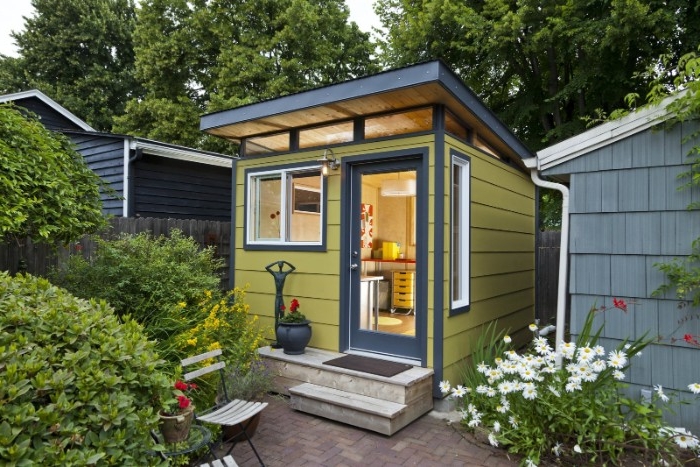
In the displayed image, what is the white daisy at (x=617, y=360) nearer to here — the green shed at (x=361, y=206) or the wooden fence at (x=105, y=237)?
the green shed at (x=361, y=206)

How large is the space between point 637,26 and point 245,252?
7.46 m

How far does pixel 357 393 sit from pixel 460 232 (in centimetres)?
177

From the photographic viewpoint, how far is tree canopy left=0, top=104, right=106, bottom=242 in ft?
11.1

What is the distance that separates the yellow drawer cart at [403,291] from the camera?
654 centimetres

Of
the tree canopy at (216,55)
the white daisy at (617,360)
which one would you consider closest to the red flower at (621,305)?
the white daisy at (617,360)

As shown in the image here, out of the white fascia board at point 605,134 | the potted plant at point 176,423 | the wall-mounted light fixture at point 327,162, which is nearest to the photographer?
the potted plant at point 176,423

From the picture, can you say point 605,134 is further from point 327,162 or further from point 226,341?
point 226,341

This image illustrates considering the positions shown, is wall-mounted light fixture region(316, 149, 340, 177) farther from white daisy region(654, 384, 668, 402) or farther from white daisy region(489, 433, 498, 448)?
white daisy region(654, 384, 668, 402)

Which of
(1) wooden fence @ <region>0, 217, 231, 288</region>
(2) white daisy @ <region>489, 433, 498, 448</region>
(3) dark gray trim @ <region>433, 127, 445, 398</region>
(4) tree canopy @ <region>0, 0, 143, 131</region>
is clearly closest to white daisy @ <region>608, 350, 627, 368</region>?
(2) white daisy @ <region>489, 433, 498, 448</region>

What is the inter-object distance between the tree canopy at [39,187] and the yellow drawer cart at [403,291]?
4.01 metres

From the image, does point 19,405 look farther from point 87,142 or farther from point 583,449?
point 87,142

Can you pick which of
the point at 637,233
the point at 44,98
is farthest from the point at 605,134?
the point at 44,98

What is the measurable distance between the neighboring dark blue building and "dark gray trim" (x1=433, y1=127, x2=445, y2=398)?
553 cm

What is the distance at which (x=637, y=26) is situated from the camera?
7.47m
